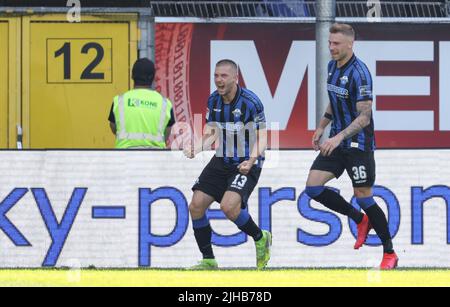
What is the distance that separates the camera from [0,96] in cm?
1814

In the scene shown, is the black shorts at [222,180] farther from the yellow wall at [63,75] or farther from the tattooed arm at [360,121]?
the yellow wall at [63,75]

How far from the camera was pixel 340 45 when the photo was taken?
12281mm

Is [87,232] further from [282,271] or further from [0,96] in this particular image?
[0,96]

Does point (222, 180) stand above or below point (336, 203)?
above

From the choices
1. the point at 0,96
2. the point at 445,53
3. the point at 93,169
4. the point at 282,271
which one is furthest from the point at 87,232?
the point at 445,53

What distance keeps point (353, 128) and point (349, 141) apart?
0.31 meters

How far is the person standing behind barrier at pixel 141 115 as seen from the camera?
13.0 m

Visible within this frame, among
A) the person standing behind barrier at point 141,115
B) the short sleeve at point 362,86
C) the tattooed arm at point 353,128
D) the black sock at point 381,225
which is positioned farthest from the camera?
the person standing behind barrier at point 141,115

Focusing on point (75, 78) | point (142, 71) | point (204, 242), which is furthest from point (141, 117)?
point (75, 78)

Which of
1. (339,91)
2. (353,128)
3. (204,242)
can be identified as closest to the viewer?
(353,128)

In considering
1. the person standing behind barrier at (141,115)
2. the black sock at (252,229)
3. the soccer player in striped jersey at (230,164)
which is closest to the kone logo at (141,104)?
the person standing behind barrier at (141,115)

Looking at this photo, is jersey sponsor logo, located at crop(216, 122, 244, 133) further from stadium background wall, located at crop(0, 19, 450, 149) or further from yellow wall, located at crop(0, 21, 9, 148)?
yellow wall, located at crop(0, 21, 9, 148)

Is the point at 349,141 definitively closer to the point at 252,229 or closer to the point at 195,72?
the point at 252,229

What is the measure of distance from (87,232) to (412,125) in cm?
628
